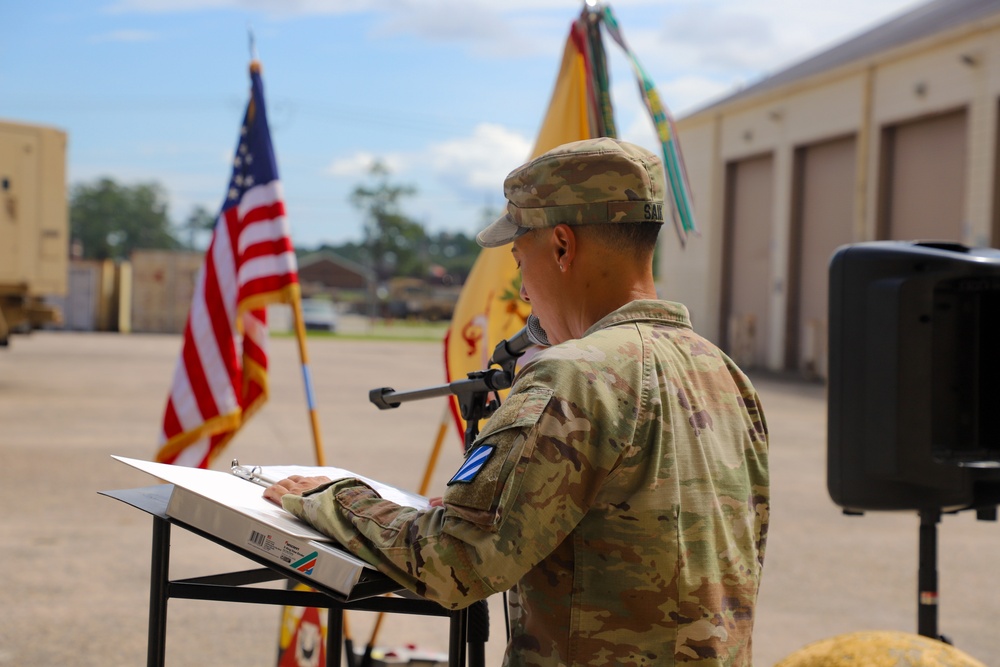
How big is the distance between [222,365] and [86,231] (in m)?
106

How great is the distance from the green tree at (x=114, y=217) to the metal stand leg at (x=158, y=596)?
101 m

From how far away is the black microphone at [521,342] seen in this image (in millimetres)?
2174

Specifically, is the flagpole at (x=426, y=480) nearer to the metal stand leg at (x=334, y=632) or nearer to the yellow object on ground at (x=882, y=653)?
the metal stand leg at (x=334, y=632)

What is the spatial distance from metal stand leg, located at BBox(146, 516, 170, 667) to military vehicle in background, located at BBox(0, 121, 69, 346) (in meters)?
16.3

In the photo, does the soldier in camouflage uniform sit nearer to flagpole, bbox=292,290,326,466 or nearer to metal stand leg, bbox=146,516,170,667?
metal stand leg, bbox=146,516,170,667

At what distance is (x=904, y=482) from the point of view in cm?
298

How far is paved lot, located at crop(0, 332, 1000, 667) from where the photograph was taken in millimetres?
5055

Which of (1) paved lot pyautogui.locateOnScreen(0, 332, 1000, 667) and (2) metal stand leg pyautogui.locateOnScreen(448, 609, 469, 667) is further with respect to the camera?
(1) paved lot pyautogui.locateOnScreen(0, 332, 1000, 667)

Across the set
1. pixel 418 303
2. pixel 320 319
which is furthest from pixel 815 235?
pixel 418 303

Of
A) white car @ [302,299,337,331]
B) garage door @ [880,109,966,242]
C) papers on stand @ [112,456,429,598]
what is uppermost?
garage door @ [880,109,966,242]

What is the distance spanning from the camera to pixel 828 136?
77.9ft

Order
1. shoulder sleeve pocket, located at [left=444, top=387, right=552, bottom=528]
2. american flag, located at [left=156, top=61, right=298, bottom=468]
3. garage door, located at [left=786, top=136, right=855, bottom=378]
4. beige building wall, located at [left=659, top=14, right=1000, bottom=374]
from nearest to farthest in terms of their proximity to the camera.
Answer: shoulder sleeve pocket, located at [left=444, top=387, right=552, bottom=528], american flag, located at [left=156, top=61, right=298, bottom=468], beige building wall, located at [left=659, top=14, right=1000, bottom=374], garage door, located at [left=786, top=136, right=855, bottom=378]

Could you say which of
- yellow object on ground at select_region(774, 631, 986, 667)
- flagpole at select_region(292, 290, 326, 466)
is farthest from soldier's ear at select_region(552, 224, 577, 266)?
flagpole at select_region(292, 290, 326, 466)

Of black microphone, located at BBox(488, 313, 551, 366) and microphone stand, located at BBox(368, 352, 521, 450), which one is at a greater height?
black microphone, located at BBox(488, 313, 551, 366)
